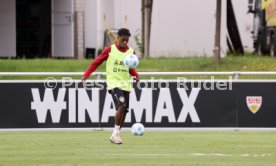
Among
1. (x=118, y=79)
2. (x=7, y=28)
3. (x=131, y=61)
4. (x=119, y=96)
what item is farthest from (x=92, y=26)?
(x=131, y=61)

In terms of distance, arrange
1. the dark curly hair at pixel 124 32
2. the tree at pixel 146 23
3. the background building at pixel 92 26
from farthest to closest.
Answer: the background building at pixel 92 26, the tree at pixel 146 23, the dark curly hair at pixel 124 32

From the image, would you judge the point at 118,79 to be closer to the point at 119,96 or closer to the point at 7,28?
the point at 119,96

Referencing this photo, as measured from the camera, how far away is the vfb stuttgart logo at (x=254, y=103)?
20859mm

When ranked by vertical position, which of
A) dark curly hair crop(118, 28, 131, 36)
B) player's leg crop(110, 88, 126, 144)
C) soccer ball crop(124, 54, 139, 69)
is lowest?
player's leg crop(110, 88, 126, 144)

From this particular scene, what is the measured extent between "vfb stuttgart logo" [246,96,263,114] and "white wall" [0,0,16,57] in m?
18.0

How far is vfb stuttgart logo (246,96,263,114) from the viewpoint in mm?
20859

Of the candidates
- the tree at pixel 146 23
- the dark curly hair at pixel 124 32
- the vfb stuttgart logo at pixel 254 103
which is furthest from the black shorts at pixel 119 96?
the tree at pixel 146 23
